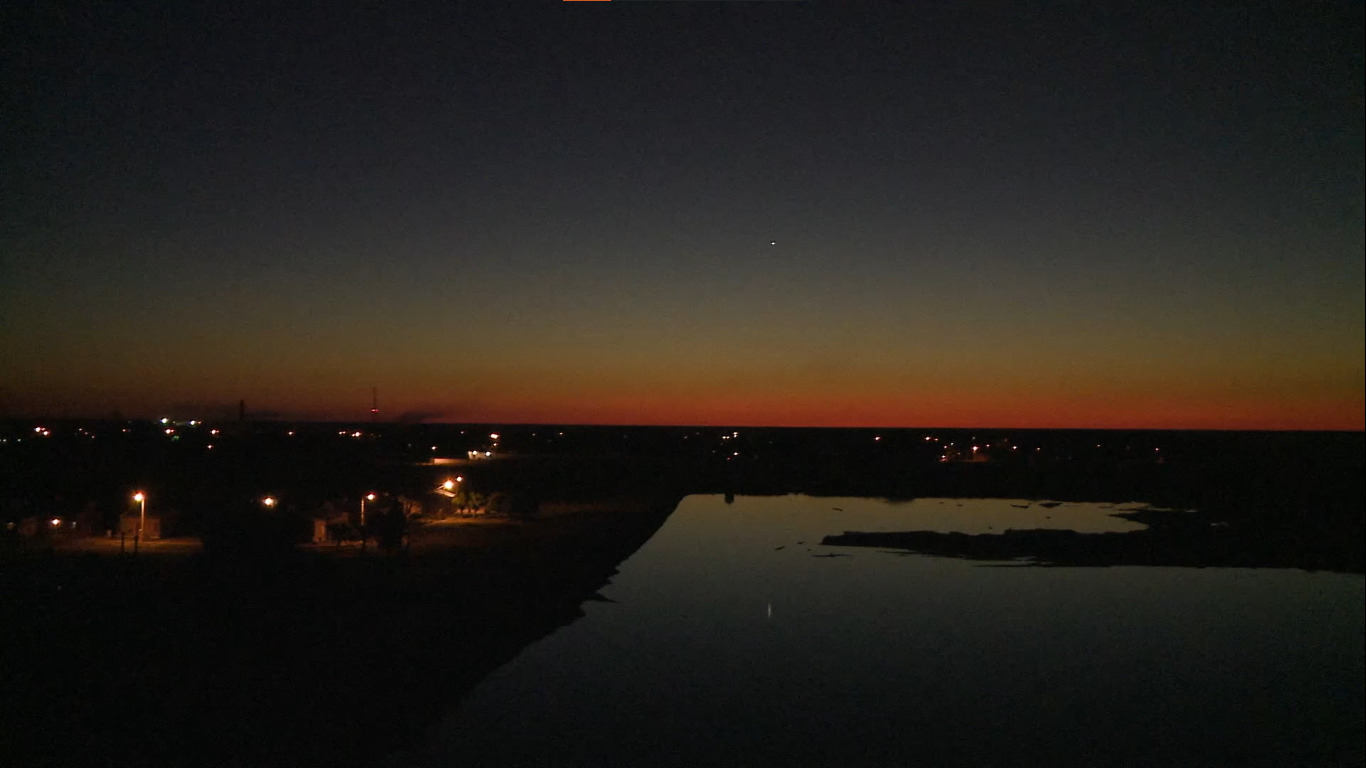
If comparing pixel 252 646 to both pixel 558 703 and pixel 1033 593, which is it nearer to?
pixel 558 703

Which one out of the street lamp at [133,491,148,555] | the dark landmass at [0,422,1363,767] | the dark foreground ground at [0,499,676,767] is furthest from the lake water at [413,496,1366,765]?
the street lamp at [133,491,148,555]

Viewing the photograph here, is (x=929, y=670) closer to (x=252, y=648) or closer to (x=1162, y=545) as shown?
(x=252, y=648)

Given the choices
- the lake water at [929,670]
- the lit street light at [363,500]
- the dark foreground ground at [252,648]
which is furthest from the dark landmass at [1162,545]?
the lit street light at [363,500]

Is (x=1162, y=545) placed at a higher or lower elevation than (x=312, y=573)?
lower

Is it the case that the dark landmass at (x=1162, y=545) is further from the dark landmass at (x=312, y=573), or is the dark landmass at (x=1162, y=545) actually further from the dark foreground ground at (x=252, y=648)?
the dark foreground ground at (x=252, y=648)

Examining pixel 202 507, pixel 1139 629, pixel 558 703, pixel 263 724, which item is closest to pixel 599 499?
pixel 202 507

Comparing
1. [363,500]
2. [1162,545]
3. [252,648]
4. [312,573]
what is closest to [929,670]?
[252,648]

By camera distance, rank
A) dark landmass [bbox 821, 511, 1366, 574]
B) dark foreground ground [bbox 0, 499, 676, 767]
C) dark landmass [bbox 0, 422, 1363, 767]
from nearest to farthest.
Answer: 1. dark foreground ground [bbox 0, 499, 676, 767]
2. dark landmass [bbox 0, 422, 1363, 767]
3. dark landmass [bbox 821, 511, 1366, 574]

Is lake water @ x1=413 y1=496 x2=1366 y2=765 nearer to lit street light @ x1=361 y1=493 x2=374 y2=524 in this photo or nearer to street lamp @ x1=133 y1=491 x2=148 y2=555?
lit street light @ x1=361 y1=493 x2=374 y2=524
